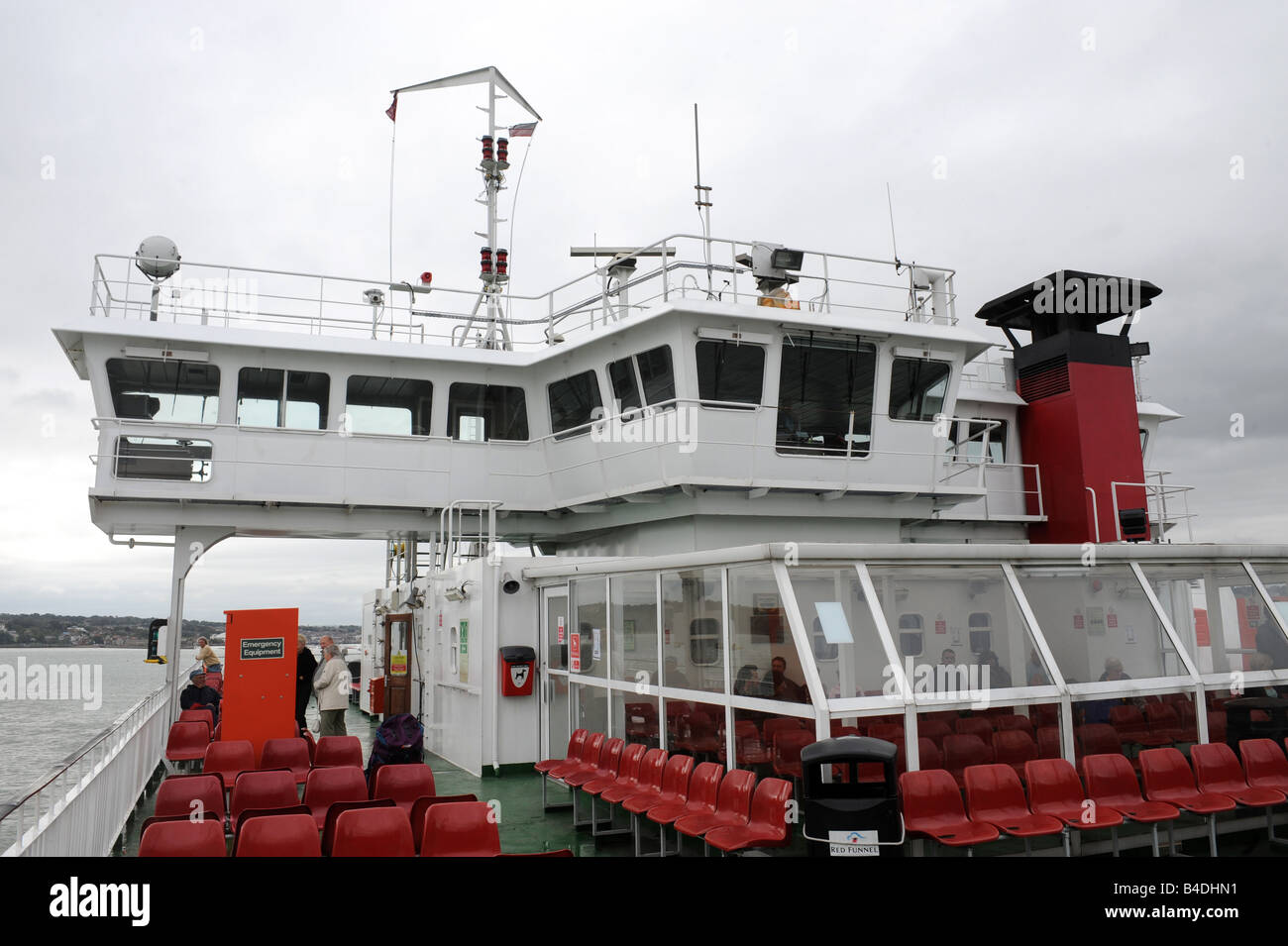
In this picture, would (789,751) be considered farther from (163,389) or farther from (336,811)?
(163,389)

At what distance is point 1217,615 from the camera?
8.73 metres

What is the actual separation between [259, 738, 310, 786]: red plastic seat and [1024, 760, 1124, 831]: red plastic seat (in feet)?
21.4

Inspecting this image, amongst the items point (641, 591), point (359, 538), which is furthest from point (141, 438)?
point (641, 591)

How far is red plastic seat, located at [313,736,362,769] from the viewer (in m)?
8.62

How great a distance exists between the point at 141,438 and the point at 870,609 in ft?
36.5

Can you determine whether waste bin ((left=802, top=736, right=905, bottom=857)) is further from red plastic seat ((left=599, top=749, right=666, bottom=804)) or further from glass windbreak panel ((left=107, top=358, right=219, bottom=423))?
glass windbreak panel ((left=107, top=358, right=219, bottom=423))

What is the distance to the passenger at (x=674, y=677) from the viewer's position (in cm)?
788

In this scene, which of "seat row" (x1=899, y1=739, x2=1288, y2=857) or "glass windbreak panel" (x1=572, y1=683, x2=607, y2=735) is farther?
"glass windbreak panel" (x1=572, y1=683, x2=607, y2=735)

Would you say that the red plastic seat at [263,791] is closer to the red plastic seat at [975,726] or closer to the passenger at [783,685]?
the passenger at [783,685]

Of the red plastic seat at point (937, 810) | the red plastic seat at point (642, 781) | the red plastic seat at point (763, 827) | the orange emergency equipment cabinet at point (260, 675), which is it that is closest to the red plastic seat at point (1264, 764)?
the red plastic seat at point (937, 810)

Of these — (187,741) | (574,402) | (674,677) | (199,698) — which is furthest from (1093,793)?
(199,698)

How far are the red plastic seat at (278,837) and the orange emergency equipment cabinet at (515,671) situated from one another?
5915 millimetres

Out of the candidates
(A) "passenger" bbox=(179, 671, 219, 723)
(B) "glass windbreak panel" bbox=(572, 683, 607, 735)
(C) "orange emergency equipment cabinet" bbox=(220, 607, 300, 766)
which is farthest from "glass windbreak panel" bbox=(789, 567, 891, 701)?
(A) "passenger" bbox=(179, 671, 219, 723)

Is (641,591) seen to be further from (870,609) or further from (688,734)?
(870,609)
